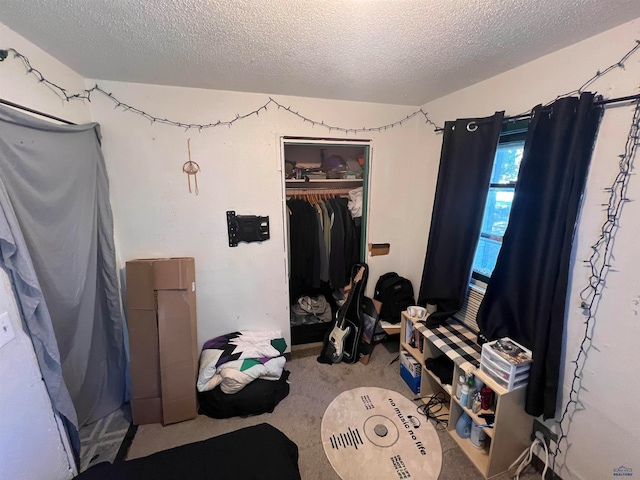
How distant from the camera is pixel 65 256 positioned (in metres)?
1.50

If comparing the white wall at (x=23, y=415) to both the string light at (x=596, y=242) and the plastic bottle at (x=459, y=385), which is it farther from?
the plastic bottle at (x=459, y=385)

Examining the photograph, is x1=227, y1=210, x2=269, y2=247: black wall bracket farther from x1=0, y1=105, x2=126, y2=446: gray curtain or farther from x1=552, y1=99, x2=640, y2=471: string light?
x1=552, y1=99, x2=640, y2=471: string light

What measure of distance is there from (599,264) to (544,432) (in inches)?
40.5

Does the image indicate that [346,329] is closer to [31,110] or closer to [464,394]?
[464,394]

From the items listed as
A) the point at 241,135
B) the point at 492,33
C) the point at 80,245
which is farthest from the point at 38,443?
the point at 492,33

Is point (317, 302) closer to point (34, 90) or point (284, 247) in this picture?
point (284, 247)

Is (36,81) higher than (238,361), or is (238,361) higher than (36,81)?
(36,81)

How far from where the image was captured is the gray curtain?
1.17 meters

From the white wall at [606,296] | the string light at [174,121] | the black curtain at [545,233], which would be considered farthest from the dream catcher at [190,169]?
the white wall at [606,296]

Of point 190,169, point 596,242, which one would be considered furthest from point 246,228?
point 596,242

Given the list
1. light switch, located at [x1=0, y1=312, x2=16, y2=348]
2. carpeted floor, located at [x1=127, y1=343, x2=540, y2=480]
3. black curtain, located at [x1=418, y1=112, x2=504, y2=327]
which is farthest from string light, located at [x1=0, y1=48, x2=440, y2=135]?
carpeted floor, located at [x1=127, y1=343, x2=540, y2=480]

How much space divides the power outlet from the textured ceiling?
193 cm

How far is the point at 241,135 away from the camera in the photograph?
2082 mm

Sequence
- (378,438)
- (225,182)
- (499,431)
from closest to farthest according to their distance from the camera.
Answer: (499,431) < (378,438) < (225,182)
